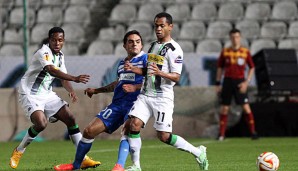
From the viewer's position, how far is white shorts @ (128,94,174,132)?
9594 millimetres

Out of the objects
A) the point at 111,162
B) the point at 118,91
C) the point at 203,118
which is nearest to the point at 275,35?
the point at 203,118

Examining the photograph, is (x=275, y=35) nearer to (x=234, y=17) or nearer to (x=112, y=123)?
(x=234, y=17)

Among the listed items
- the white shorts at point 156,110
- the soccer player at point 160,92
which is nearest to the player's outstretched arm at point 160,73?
the soccer player at point 160,92

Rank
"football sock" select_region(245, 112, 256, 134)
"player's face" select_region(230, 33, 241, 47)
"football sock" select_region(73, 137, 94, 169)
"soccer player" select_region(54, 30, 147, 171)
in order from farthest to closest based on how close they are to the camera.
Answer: "football sock" select_region(245, 112, 256, 134)
"player's face" select_region(230, 33, 241, 47)
"football sock" select_region(73, 137, 94, 169)
"soccer player" select_region(54, 30, 147, 171)

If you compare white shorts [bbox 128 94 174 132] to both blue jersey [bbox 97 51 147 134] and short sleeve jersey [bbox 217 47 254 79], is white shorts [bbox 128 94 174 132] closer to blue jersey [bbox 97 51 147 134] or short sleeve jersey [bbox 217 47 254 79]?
blue jersey [bbox 97 51 147 134]

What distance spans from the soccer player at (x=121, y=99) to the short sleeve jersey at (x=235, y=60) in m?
6.63

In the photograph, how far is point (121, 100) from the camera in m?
10.0

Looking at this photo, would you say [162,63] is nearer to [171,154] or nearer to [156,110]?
[156,110]

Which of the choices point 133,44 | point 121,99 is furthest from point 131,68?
point 121,99

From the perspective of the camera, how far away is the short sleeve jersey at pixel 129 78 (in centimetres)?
988

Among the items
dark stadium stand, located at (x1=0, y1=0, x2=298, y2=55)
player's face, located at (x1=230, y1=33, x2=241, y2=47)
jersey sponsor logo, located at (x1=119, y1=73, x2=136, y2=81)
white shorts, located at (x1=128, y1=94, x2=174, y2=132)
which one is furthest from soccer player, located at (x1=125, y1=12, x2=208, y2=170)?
dark stadium stand, located at (x1=0, y1=0, x2=298, y2=55)

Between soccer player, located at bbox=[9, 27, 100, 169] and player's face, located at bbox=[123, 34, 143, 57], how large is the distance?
1292mm

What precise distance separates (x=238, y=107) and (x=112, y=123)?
8146 millimetres

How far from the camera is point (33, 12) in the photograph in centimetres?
2256
